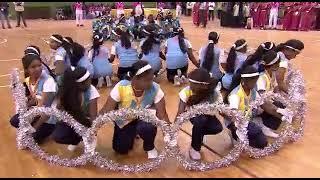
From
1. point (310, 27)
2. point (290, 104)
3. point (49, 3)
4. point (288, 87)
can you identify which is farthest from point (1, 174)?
point (49, 3)

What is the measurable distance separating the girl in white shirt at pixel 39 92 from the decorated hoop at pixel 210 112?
1.18 metres

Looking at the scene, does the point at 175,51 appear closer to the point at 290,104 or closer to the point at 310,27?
the point at 290,104

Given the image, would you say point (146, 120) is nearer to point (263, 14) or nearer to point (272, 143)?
point (272, 143)

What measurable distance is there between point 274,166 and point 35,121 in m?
2.13

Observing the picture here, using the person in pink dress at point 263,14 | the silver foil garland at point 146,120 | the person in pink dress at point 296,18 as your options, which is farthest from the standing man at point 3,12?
the silver foil garland at point 146,120

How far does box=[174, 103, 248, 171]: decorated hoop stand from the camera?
3.40 metres

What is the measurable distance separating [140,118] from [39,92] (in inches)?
42.5

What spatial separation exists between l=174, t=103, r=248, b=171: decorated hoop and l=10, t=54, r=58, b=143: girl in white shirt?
1.18 m

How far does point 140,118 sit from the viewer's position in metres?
3.43

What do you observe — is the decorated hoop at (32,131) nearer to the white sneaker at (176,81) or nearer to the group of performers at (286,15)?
the white sneaker at (176,81)

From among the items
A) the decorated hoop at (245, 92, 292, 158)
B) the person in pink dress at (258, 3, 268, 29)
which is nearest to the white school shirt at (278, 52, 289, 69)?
the decorated hoop at (245, 92, 292, 158)

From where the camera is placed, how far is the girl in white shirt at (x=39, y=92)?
12.3 ft

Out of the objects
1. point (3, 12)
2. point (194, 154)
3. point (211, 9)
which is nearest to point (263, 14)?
point (211, 9)

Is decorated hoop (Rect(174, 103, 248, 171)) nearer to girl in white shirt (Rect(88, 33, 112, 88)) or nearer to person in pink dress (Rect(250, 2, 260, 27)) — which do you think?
girl in white shirt (Rect(88, 33, 112, 88))
